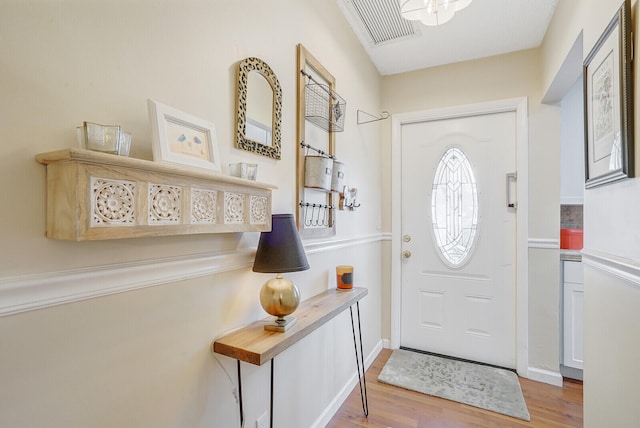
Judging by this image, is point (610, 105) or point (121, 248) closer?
point (121, 248)

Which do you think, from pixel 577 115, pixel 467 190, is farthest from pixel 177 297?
pixel 577 115

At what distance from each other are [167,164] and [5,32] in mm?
375

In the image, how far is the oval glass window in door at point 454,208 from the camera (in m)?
2.71

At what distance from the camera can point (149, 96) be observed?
892 mm

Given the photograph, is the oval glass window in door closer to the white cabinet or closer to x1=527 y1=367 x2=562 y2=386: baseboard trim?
the white cabinet

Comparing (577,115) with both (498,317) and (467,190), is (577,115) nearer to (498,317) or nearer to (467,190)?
(467,190)

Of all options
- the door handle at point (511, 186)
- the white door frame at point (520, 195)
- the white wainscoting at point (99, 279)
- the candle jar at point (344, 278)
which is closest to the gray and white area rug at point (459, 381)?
the white door frame at point (520, 195)

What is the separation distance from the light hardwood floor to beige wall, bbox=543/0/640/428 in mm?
596

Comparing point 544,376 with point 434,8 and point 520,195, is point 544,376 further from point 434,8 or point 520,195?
point 434,8

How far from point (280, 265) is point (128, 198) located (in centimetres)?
60

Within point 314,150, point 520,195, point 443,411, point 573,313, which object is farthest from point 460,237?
point 314,150

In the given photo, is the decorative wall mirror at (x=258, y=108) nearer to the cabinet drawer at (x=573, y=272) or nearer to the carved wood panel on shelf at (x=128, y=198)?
the carved wood panel on shelf at (x=128, y=198)

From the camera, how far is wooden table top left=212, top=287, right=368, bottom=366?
3.34ft

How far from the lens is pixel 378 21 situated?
7.20 feet
